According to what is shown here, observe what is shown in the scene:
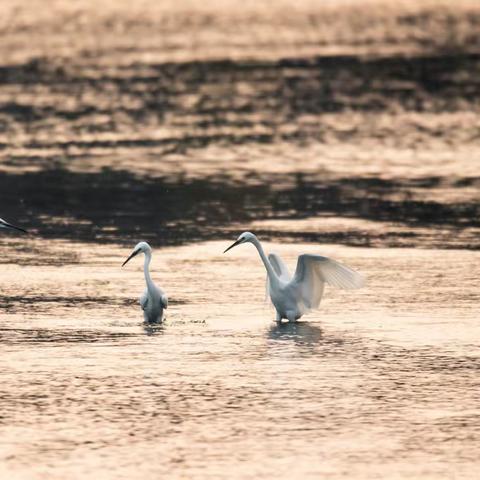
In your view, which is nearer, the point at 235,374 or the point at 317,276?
the point at 235,374

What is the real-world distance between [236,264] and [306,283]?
3070 millimetres

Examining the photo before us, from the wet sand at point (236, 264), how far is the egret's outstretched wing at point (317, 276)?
29cm

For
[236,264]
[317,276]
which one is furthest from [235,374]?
[236,264]

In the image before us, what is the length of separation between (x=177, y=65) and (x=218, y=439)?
33564 mm

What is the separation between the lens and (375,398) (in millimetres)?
13836

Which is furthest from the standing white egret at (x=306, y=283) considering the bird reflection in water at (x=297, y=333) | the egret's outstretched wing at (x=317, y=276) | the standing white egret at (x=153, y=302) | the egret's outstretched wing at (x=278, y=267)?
the standing white egret at (x=153, y=302)

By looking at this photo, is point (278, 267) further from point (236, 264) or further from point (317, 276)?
point (236, 264)

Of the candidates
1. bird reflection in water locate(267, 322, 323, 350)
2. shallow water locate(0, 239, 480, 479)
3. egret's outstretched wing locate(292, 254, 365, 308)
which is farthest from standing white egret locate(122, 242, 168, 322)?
egret's outstretched wing locate(292, 254, 365, 308)

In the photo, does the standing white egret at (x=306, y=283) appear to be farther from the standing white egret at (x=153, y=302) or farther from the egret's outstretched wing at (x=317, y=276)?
the standing white egret at (x=153, y=302)

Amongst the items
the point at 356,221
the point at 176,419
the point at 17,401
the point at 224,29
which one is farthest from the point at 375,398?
the point at 224,29

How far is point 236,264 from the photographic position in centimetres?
2038

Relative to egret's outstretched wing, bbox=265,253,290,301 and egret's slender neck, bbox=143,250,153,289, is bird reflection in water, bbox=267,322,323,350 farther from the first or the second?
egret's slender neck, bbox=143,250,153,289

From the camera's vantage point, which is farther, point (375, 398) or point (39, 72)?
point (39, 72)

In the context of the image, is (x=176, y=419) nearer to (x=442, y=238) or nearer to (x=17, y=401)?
(x=17, y=401)
